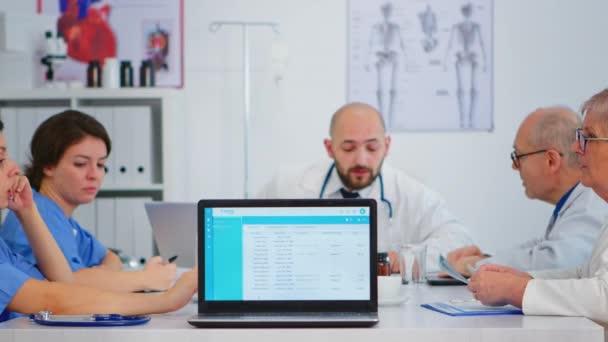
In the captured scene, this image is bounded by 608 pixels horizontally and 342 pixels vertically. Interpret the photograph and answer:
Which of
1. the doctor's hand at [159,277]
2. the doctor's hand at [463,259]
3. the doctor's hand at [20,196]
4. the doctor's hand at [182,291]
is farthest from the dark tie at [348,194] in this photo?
the doctor's hand at [182,291]

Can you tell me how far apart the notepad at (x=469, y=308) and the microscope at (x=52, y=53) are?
3017 millimetres

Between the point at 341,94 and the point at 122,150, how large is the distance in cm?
113

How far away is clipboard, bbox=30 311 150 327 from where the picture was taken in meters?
1.76

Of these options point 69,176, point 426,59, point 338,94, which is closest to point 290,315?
point 69,176

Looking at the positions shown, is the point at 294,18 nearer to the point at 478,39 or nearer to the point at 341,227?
the point at 478,39

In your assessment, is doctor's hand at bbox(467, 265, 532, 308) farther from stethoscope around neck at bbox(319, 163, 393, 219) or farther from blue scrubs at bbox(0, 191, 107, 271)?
stethoscope around neck at bbox(319, 163, 393, 219)

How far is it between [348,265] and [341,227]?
8 centimetres

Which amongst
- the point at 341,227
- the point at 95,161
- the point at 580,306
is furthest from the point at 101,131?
the point at 580,306

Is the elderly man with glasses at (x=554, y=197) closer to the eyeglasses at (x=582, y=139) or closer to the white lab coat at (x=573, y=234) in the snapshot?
the white lab coat at (x=573, y=234)

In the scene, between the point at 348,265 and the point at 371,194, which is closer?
the point at 348,265

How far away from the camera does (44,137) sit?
2727 mm

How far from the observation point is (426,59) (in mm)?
4633

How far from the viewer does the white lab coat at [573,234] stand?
8.52 ft

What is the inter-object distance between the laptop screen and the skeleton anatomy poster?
2832 mm
